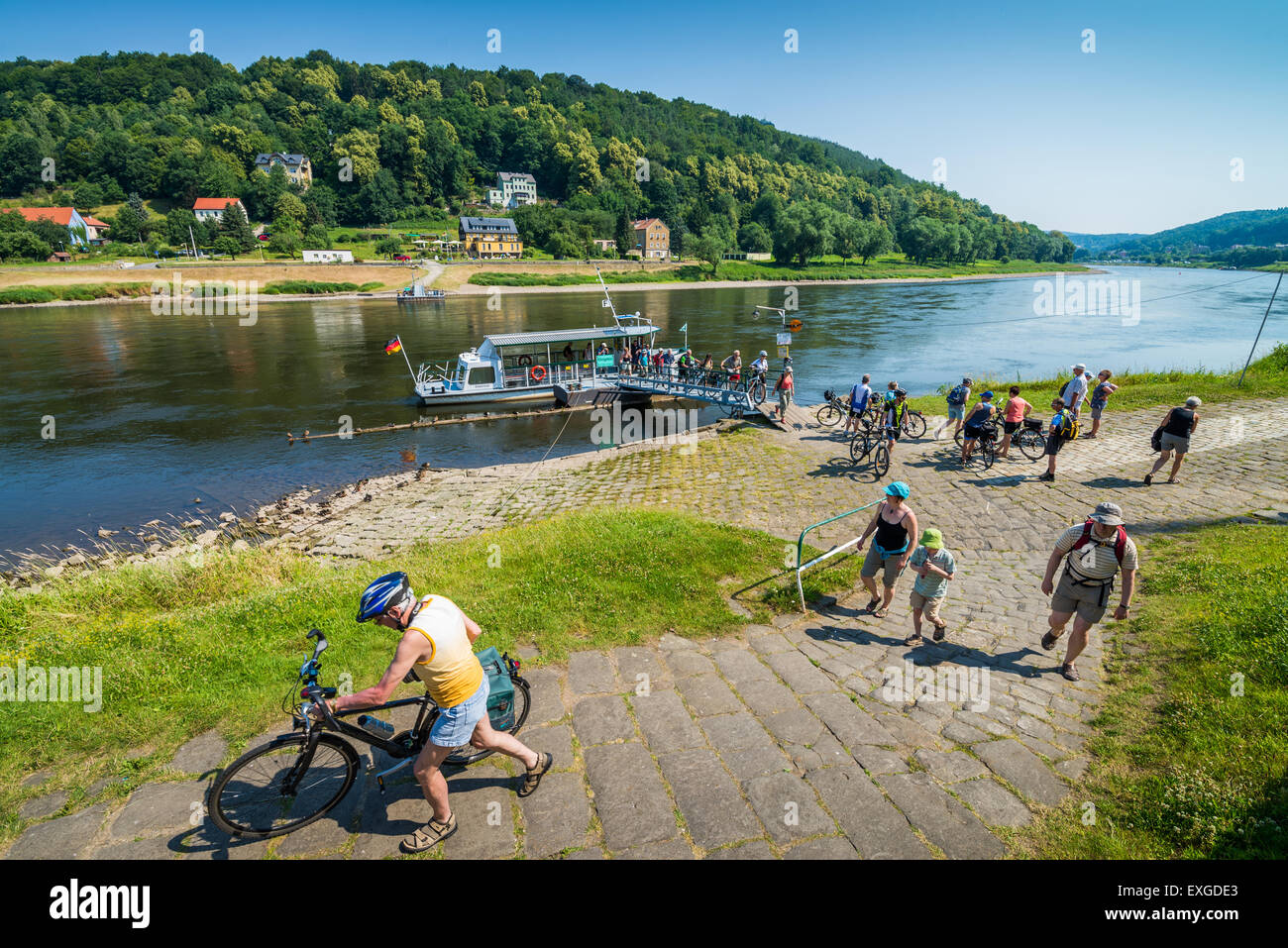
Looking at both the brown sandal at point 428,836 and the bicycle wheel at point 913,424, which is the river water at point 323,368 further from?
the brown sandal at point 428,836

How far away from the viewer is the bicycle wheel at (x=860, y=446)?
55.0ft

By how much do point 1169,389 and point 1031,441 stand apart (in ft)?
36.2

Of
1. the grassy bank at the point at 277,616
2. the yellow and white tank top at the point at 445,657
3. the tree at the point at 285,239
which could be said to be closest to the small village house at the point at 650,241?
the tree at the point at 285,239

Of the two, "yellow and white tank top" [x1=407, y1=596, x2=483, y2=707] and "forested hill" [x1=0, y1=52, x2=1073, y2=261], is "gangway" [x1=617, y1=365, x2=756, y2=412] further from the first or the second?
"forested hill" [x1=0, y1=52, x2=1073, y2=261]

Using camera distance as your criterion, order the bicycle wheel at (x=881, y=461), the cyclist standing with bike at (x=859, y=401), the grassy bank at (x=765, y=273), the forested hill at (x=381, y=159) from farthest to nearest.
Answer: the forested hill at (x=381, y=159) < the grassy bank at (x=765, y=273) < the cyclist standing with bike at (x=859, y=401) < the bicycle wheel at (x=881, y=461)

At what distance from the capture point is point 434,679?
418 centimetres

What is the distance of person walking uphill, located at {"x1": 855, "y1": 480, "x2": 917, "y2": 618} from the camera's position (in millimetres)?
7785

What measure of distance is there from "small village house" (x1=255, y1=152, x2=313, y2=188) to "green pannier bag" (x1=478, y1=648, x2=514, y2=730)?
165 meters

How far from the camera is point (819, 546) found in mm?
11266

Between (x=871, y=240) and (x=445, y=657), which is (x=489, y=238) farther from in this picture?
(x=445, y=657)

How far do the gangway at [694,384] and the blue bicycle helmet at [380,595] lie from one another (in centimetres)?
2026

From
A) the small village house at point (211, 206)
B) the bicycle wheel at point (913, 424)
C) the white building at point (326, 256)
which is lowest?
the bicycle wheel at point (913, 424)
